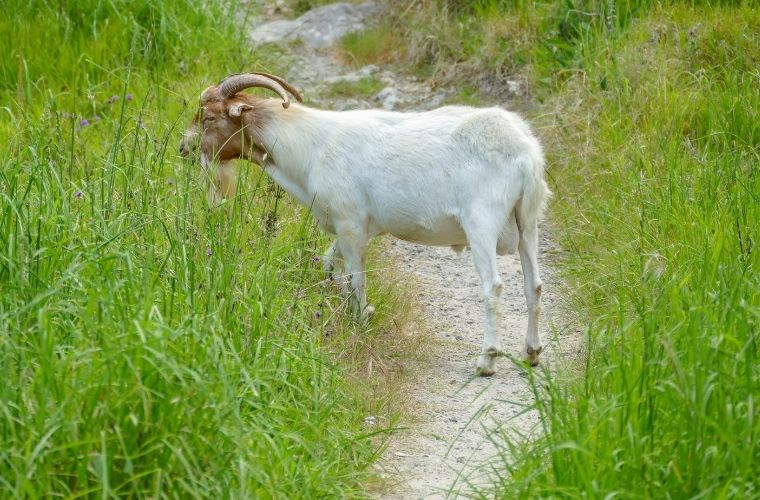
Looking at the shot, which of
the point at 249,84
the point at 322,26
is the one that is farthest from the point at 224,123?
the point at 322,26

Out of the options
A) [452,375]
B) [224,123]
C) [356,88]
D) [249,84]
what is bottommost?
[452,375]

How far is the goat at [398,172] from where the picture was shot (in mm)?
6230

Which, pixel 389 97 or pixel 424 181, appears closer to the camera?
pixel 424 181

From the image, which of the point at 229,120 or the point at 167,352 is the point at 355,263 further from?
the point at 167,352

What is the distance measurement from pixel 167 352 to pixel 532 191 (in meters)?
2.63

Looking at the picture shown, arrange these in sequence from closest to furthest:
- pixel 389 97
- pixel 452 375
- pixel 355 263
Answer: pixel 452 375
pixel 355 263
pixel 389 97

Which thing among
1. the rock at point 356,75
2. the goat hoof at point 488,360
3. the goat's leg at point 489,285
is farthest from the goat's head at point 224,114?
the rock at point 356,75

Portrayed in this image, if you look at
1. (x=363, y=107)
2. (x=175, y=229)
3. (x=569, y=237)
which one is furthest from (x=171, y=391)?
(x=363, y=107)

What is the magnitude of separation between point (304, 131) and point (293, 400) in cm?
215

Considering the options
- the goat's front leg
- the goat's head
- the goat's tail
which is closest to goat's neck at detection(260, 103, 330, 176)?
the goat's head

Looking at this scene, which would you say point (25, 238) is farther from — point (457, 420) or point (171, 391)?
point (457, 420)

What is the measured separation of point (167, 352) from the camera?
13.8 ft

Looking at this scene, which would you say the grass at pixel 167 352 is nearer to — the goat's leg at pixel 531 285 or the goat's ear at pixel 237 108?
the goat's ear at pixel 237 108

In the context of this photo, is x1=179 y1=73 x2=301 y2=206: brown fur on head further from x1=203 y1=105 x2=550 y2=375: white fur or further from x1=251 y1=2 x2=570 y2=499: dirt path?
x1=251 y1=2 x2=570 y2=499: dirt path
